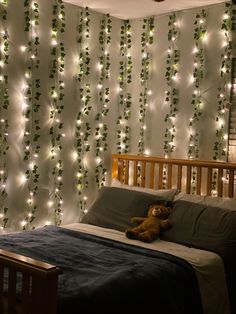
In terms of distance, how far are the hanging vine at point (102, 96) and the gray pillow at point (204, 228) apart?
1.19 m

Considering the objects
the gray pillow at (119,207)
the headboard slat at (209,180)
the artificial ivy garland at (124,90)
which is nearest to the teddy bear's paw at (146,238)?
the gray pillow at (119,207)

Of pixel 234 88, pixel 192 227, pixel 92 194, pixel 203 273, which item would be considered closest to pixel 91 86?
A: pixel 92 194

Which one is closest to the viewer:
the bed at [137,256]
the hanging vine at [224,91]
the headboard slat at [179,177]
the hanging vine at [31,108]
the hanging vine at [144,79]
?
the bed at [137,256]

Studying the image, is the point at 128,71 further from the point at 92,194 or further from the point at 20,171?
the point at 20,171

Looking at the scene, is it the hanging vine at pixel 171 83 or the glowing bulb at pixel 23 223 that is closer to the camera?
the glowing bulb at pixel 23 223

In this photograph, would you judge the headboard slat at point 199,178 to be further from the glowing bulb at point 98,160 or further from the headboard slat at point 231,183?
the glowing bulb at point 98,160

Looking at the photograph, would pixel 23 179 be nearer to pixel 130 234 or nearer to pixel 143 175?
pixel 130 234

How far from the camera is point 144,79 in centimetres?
428

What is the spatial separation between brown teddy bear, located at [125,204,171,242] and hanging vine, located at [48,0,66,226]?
33.5 inches

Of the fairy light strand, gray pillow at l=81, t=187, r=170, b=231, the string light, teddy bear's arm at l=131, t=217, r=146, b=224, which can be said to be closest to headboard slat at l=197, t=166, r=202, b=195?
the fairy light strand

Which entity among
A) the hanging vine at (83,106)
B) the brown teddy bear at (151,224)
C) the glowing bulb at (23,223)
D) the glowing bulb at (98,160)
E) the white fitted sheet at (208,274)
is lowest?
the white fitted sheet at (208,274)

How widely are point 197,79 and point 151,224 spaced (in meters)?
1.46

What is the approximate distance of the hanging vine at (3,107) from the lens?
3322mm

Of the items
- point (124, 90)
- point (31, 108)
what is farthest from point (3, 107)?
point (124, 90)
